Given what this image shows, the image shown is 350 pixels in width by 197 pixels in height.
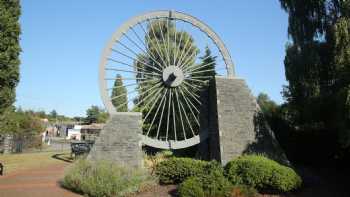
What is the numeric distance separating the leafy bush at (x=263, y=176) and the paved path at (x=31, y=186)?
5.22 metres

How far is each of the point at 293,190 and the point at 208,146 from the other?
17.4ft

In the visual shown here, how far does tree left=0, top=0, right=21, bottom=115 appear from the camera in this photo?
1817 centimetres

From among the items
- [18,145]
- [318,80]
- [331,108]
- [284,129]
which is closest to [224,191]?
[331,108]

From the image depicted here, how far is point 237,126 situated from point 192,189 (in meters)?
5.03

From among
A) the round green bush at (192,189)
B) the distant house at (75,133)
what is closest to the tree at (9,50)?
the round green bush at (192,189)

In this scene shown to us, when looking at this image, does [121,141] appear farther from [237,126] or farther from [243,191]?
[243,191]

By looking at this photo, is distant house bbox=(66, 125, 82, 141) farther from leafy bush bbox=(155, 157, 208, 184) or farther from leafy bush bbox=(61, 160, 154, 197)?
leafy bush bbox=(155, 157, 208, 184)

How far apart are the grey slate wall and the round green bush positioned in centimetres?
368

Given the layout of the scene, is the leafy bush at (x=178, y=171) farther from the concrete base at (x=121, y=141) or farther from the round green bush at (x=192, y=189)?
the round green bush at (x=192, y=189)

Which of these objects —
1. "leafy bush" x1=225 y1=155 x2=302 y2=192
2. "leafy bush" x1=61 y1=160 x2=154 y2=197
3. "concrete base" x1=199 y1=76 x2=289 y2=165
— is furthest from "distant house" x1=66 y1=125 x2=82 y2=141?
"leafy bush" x1=225 y1=155 x2=302 y2=192

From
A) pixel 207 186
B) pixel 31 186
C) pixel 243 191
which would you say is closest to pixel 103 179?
pixel 31 186

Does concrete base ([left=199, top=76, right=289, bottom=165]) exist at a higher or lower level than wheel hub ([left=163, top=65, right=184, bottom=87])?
lower

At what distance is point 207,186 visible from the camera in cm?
1023

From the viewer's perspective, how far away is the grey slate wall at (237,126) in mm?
14180
